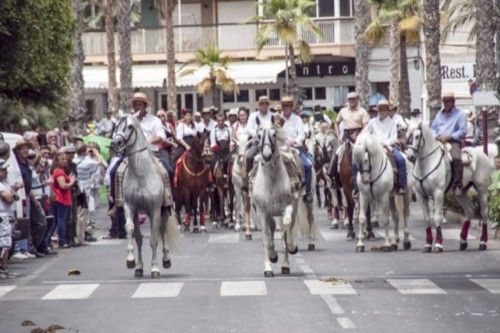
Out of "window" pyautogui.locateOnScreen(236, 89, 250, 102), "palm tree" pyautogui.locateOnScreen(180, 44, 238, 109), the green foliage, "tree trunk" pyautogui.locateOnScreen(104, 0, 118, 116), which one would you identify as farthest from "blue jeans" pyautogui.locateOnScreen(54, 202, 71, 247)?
"window" pyautogui.locateOnScreen(236, 89, 250, 102)

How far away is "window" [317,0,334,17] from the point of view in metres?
75.4

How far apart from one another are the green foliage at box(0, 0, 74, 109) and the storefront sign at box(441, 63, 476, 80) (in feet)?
48.4

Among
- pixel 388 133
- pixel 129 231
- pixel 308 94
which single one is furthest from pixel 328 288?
pixel 308 94

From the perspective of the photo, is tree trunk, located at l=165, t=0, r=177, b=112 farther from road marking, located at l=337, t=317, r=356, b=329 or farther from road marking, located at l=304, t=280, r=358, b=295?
road marking, located at l=337, t=317, r=356, b=329

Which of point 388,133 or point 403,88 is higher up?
point 403,88

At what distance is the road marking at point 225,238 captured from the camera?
31.8 m

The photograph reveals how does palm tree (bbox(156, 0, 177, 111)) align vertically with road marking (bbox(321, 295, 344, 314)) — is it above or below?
above

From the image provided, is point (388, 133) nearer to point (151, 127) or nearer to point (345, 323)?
point (151, 127)

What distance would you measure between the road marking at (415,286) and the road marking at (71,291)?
3.88 m

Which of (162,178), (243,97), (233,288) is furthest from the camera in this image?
(243,97)

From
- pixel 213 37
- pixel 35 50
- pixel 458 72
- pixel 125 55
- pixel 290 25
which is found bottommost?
pixel 458 72

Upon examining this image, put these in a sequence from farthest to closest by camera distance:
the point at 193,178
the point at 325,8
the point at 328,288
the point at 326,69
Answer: the point at 326,69 → the point at 325,8 → the point at 193,178 → the point at 328,288

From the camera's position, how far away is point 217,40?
74938 mm

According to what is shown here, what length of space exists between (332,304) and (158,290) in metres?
3.05
